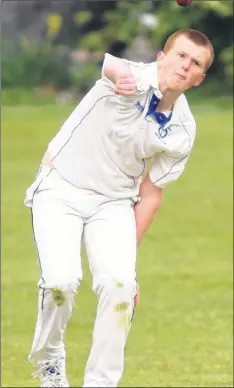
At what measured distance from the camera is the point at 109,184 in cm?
658

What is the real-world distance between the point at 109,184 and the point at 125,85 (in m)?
0.58

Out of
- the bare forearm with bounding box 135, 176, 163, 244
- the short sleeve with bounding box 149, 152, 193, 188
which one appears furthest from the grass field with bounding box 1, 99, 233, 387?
the short sleeve with bounding box 149, 152, 193, 188

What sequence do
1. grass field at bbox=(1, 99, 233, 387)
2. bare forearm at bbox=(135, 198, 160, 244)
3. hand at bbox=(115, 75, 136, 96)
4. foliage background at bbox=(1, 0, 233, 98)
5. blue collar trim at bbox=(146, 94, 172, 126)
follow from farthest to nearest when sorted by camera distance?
foliage background at bbox=(1, 0, 233, 98), grass field at bbox=(1, 99, 233, 387), bare forearm at bbox=(135, 198, 160, 244), blue collar trim at bbox=(146, 94, 172, 126), hand at bbox=(115, 75, 136, 96)

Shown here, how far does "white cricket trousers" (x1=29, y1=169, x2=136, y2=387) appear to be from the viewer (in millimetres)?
6289

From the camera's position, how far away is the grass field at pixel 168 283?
9.79 meters

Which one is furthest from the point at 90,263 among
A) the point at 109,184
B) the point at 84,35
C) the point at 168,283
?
the point at 84,35

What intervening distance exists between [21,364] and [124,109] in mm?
3921

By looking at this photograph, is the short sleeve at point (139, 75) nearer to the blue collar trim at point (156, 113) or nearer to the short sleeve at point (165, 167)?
the blue collar trim at point (156, 113)

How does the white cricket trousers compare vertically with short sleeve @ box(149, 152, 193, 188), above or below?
below

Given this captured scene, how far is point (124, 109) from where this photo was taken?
6418 mm

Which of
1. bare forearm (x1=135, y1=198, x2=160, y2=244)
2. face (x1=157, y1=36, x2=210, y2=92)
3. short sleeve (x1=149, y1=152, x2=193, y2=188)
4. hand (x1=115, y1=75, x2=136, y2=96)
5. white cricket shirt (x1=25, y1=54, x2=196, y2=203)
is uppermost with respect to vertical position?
face (x1=157, y1=36, x2=210, y2=92)

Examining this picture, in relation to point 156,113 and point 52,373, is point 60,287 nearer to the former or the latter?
point 52,373

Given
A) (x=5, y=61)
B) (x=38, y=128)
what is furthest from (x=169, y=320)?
(x=5, y=61)

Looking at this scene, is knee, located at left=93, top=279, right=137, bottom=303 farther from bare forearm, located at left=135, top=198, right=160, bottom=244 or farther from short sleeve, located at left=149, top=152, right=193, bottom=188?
short sleeve, located at left=149, top=152, right=193, bottom=188
